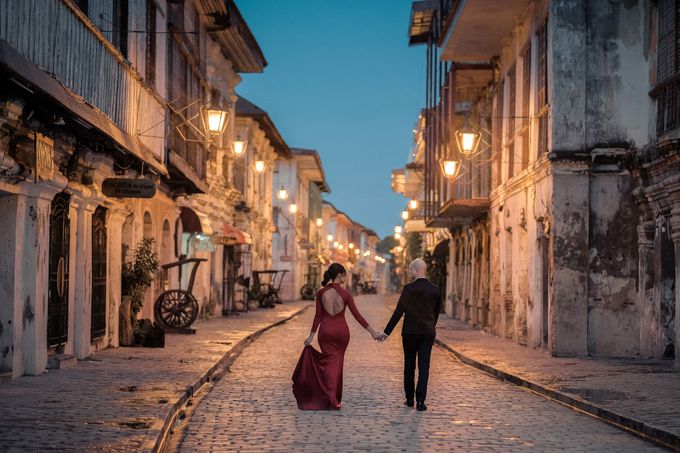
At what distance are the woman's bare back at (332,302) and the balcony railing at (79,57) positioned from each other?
4.18 m

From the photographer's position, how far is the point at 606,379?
14.1 metres

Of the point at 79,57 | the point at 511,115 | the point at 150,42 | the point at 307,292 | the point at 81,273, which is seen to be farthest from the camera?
the point at 307,292

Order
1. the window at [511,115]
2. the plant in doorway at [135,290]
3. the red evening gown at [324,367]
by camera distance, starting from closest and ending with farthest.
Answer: the red evening gown at [324,367] → the plant in doorway at [135,290] → the window at [511,115]

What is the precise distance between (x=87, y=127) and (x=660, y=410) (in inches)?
308

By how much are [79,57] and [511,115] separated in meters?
13.0

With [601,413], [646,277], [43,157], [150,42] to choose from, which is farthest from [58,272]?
[646,277]

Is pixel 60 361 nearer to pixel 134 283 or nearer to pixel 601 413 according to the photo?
pixel 134 283

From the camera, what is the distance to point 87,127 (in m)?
13.6

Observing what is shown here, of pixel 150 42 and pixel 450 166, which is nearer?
pixel 150 42

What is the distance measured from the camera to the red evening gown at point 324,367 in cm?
1113

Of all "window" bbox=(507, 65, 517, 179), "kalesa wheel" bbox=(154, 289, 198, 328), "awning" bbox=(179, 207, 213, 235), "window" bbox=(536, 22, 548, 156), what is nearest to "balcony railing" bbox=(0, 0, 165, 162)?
"kalesa wheel" bbox=(154, 289, 198, 328)

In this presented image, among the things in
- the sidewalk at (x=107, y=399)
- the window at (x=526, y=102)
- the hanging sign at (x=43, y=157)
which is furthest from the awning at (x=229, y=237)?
the hanging sign at (x=43, y=157)

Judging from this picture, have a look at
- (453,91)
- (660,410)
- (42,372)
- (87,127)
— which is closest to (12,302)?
(42,372)

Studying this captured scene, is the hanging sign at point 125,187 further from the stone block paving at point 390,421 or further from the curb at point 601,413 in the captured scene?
the curb at point 601,413
